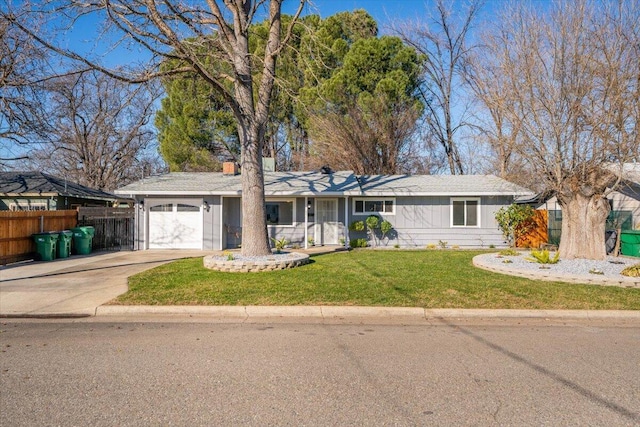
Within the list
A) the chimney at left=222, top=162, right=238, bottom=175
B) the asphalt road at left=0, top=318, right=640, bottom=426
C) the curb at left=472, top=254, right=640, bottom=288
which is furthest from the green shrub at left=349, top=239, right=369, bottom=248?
the asphalt road at left=0, top=318, right=640, bottom=426

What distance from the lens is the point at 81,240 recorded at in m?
16.4

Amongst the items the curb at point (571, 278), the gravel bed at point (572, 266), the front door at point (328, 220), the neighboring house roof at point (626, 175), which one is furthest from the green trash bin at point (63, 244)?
the neighboring house roof at point (626, 175)

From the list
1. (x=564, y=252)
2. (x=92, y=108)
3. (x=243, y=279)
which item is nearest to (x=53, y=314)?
(x=243, y=279)

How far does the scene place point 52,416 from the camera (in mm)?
3525

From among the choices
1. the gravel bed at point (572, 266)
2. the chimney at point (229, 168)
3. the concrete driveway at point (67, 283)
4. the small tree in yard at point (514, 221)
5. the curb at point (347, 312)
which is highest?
the chimney at point (229, 168)

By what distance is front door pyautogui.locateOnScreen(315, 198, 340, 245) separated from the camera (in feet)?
61.7

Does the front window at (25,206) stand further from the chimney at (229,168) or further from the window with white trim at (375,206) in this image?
the window with white trim at (375,206)

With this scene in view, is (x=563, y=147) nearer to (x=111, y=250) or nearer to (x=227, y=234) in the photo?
(x=227, y=234)

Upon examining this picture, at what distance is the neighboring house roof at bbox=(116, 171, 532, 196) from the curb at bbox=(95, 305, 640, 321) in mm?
10310

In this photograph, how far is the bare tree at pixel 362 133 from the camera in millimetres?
25781

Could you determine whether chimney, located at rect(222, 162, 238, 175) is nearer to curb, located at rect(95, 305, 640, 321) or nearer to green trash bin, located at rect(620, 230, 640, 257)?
curb, located at rect(95, 305, 640, 321)

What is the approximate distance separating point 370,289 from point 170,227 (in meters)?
11.9

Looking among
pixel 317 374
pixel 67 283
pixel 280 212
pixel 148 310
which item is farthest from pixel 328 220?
pixel 317 374

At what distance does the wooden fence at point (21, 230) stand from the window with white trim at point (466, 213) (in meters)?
16.1
